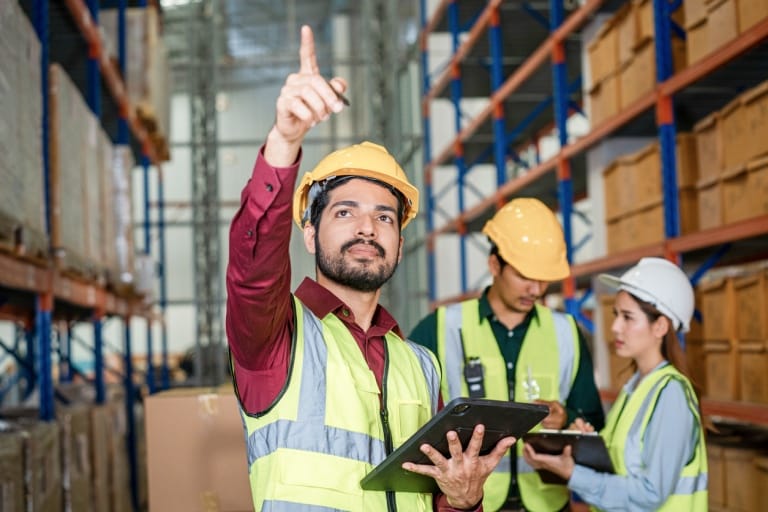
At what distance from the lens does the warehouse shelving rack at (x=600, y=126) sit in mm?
4602

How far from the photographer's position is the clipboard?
3.20m

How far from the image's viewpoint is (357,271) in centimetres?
216

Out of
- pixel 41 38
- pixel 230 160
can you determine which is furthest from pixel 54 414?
pixel 230 160

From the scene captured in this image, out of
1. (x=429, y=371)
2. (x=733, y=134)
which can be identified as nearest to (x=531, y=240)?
(x=429, y=371)

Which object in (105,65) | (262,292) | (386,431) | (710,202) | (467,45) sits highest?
(467,45)

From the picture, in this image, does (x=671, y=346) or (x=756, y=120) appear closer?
(x=671, y=346)

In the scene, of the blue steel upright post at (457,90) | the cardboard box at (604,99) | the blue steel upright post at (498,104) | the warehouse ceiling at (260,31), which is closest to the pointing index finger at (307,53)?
the cardboard box at (604,99)

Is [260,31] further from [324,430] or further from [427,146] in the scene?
[324,430]

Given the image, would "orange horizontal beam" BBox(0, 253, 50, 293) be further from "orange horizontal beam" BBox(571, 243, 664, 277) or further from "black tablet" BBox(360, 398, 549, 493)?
"orange horizontal beam" BBox(571, 243, 664, 277)

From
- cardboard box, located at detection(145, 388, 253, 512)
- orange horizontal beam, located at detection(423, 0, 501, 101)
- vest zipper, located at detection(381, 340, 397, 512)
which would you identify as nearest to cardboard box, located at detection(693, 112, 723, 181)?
cardboard box, located at detection(145, 388, 253, 512)

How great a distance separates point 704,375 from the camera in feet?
17.2

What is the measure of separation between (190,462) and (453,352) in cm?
108

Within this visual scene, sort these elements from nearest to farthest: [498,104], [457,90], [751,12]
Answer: [751,12] → [498,104] → [457,90]

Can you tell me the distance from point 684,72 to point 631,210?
48.7 inches
